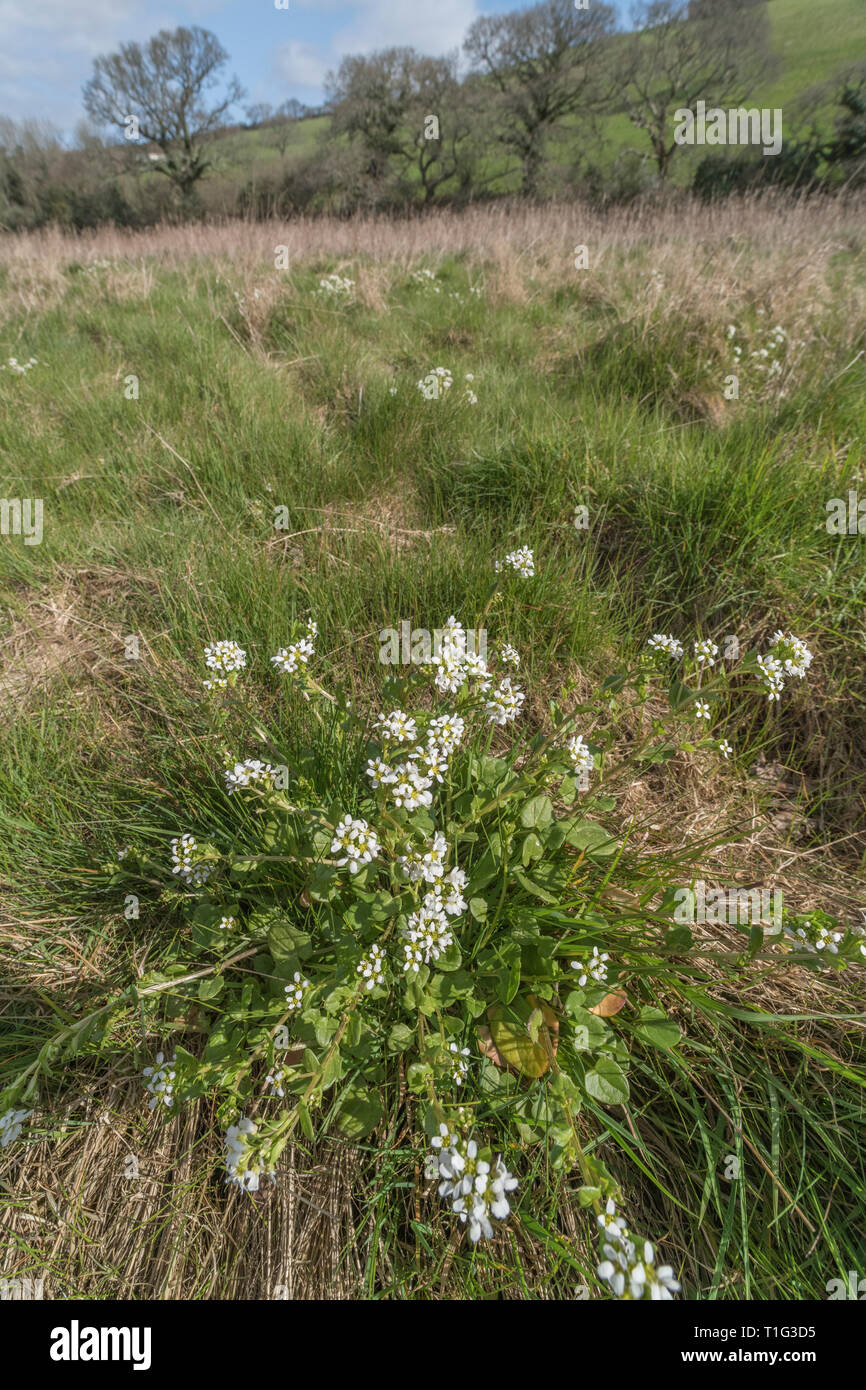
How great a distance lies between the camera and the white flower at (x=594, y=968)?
5.08 feet

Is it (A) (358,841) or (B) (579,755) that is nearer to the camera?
(A) (358,841)

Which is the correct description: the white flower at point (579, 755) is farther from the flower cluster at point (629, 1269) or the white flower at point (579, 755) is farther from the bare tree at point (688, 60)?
the bare tree at point (688, 60)

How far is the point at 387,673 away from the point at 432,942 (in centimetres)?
135

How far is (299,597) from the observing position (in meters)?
2.86

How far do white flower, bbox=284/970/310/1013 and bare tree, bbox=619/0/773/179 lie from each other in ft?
104

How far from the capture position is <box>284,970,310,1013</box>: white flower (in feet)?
4.76

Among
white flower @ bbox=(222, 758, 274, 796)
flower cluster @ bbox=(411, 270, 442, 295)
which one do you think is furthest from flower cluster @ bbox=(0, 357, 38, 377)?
white flower @ bbox=(222, 758, 274, 796)

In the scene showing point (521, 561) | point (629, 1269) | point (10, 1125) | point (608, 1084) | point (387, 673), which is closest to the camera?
point (629, 1269)

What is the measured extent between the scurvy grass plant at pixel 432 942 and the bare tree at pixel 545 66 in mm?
33013

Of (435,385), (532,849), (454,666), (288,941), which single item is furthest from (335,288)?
(288,941)

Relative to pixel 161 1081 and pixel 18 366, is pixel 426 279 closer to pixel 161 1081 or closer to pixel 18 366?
pixel 18 366

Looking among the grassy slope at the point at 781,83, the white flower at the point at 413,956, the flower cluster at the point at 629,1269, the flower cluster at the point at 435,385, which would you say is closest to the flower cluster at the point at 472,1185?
the flower cluster at the point at 629,1269

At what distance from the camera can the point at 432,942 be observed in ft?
4.72
